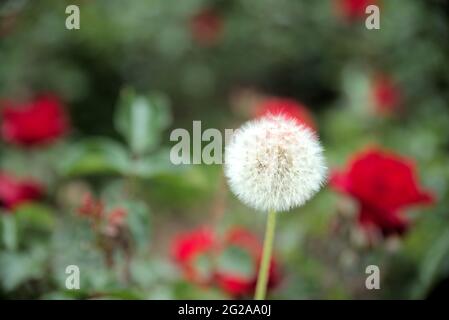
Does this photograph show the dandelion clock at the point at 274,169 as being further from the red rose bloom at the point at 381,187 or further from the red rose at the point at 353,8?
the red rose at the point at 353,8

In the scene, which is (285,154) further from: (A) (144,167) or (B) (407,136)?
(B) (407,136)

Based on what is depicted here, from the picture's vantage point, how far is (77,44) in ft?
7.00

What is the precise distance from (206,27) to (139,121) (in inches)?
50.4

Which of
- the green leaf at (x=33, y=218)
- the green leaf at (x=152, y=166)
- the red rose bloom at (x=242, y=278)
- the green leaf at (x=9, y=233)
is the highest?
the green leaf at (x=152, y=166)

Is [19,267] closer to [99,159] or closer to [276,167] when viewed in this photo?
[99,159]

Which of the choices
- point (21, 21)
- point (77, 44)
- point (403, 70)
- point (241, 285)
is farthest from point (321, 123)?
point (241, 285)

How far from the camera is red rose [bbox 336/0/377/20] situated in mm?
1916

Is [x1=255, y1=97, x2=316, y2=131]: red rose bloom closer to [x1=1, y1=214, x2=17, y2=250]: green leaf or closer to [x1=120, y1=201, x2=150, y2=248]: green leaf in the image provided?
[x1=120, y1=201, x2=150, y2=248]: green leaf

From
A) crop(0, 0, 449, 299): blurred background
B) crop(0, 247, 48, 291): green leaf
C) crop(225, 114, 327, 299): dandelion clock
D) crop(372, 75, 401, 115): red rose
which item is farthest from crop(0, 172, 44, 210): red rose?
crop(372, 75, 401, 115): red rose

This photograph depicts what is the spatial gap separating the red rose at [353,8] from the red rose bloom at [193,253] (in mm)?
1047

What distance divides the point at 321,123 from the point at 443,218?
1059 millimetres

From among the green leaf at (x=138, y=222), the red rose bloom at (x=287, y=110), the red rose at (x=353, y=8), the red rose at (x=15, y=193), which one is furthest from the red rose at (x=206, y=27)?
the green leaf at (x=138, y=222)

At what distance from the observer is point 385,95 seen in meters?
1.96

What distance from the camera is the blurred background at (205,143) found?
0.99 metres
